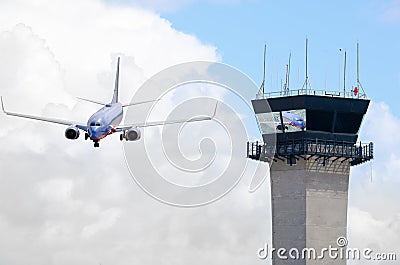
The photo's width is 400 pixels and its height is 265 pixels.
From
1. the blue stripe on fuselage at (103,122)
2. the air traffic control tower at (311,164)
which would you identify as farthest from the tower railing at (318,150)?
the blue stripe on fuselage at (103,122)

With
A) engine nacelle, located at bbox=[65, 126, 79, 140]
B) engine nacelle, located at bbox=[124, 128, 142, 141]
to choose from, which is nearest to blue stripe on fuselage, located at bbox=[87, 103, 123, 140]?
engine nacelle, located at bbox=[65, 126, 79, 140]

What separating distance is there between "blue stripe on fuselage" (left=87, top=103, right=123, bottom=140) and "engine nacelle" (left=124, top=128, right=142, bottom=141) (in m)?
3.27

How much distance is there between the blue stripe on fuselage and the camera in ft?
428

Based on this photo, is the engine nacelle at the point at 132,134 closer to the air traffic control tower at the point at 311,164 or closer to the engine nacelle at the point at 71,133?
the engine nacelle at the point at 71,133

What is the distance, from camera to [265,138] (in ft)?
595

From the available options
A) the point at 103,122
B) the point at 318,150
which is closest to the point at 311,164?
the point at 318,150

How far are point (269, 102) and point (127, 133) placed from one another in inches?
2116

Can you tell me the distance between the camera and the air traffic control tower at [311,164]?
17400 centimetres

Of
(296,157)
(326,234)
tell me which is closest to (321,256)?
(326,234)

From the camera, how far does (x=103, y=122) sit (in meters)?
132

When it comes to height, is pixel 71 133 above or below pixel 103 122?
below

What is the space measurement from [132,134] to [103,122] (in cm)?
499

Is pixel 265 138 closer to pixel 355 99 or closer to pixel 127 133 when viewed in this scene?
pixel 355 99

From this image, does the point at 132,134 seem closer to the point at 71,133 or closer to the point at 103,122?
the point at 103,122
